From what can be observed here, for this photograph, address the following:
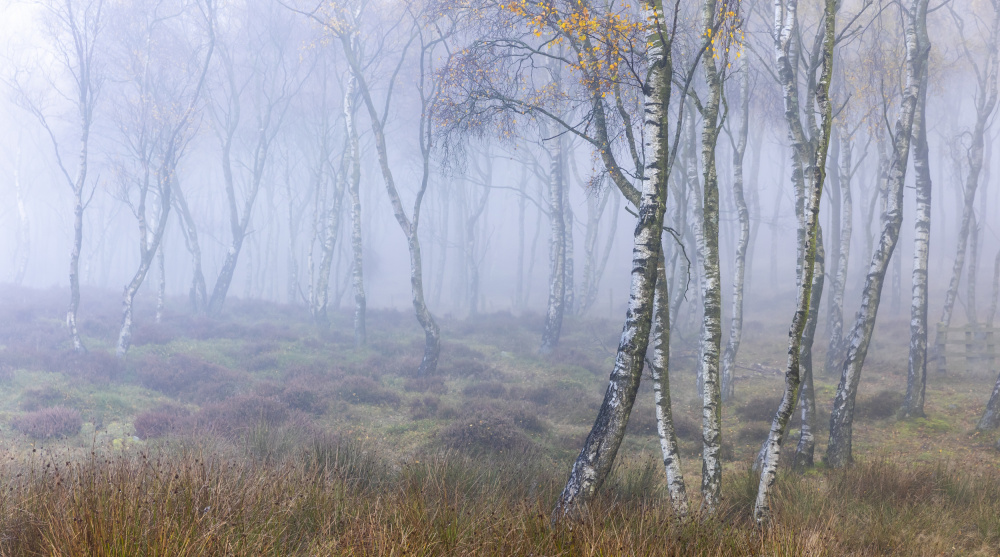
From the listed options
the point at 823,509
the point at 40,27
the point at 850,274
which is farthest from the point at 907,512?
the point at 850,274

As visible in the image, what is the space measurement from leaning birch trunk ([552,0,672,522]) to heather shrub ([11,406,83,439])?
8799 millimetres

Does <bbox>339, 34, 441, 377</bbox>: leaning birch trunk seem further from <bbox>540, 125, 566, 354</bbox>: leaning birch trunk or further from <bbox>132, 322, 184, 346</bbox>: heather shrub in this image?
<bbox>132, 322, 184, 346</bbox>: heather shrub

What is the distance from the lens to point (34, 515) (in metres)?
3.36

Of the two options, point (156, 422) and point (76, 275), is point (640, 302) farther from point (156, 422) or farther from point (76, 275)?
point (76, 275)

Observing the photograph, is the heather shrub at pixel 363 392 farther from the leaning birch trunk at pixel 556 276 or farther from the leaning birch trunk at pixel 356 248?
the leaning birch trunk at pixel 556 276

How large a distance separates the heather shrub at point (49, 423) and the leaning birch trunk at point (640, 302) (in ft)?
28.9

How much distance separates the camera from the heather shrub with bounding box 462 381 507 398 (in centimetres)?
1314

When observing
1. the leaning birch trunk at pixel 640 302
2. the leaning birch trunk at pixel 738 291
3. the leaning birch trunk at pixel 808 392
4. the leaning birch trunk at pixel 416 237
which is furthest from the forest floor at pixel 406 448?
the leaning birch trunk at pixel 416 237

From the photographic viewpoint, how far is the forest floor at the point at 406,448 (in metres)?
3.54

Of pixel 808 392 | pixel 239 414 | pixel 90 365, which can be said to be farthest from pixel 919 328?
pixel 90 365

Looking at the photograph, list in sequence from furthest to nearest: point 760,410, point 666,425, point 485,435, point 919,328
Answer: point 760,410
point 919,328
point 485,435
point 666,425

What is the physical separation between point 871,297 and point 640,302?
194 inches

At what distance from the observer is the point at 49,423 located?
9445 millimetres

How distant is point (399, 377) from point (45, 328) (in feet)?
38.0
